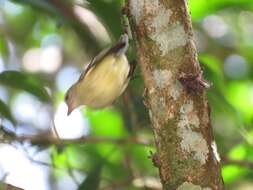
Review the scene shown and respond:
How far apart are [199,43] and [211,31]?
14 centimetres

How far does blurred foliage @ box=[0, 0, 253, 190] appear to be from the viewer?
320 centimetres

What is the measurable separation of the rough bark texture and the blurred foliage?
0.73 meters

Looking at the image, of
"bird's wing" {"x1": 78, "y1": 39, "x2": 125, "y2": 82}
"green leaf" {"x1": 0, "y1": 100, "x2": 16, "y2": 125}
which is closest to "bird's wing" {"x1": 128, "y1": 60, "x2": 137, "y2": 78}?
"bird's wing" {"x1": 78, "y1": 39, "x2": 125, "y2": 82}

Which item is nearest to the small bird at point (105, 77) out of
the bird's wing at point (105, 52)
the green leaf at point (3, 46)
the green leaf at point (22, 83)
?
the bird's wing at point (105, 52)

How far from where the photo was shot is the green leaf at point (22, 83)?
10.2 ft

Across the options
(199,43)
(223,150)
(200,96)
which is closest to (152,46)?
(200,96)

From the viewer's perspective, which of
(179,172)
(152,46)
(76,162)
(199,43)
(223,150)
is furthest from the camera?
(199,43)

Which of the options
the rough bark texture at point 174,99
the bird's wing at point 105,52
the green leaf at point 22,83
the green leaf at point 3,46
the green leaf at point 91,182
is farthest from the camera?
the green leaf at point 3,46

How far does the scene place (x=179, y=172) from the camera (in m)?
1.92

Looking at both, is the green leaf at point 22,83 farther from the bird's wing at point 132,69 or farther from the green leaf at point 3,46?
the green leaf at point 3,46

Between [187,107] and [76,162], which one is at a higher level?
[187,107]

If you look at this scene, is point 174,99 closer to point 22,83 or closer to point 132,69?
point 132,69

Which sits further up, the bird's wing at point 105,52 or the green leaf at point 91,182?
the bird's wing at point 105,52

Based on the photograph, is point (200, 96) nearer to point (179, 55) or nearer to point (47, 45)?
point (179, 55)
